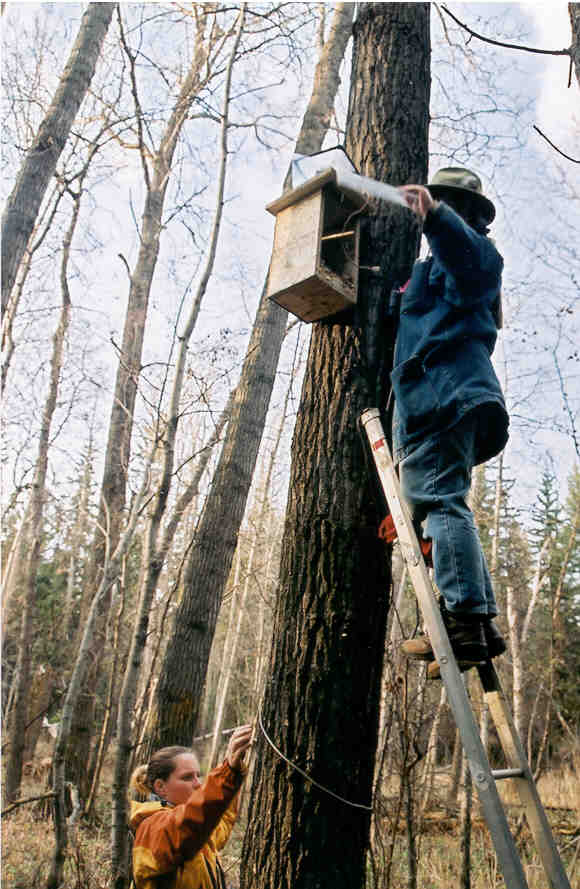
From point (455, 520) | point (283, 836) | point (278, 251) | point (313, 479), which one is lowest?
point (283, 836)

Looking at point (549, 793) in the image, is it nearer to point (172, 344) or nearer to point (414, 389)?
point (172, 344)

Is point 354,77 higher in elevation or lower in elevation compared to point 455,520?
higher

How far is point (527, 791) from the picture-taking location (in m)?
1.85

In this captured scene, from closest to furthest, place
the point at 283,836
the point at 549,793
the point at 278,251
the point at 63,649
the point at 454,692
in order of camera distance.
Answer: the point at 454,692 < the point at 283,836 < the point at 278,251 < the point at 549,793 < the point at 63,649

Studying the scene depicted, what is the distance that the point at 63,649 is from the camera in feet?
44.5

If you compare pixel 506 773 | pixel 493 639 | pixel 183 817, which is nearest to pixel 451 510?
pixel 493 639

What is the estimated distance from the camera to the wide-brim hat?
2.49 metres

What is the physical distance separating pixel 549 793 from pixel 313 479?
42.0ft

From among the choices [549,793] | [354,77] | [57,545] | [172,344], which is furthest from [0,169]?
[57,545]

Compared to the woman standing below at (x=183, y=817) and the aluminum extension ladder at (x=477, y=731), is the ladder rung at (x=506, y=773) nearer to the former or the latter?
the aluminum extension ladder at (x=477, y=731)

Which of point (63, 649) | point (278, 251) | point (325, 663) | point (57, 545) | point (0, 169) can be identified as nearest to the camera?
point (325, 663)

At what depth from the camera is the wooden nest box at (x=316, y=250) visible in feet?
8.16

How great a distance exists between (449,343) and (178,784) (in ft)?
6.96

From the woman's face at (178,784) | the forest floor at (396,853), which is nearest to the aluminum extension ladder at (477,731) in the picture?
the woman's face at (178,784)
